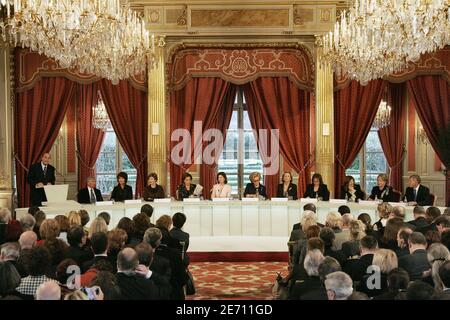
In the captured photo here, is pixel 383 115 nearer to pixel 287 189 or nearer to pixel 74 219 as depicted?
pixel 287 189

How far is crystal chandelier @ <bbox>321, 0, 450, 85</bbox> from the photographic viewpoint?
699 cm

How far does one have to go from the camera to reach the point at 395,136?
13.0m

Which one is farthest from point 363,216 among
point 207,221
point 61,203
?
point 61,203

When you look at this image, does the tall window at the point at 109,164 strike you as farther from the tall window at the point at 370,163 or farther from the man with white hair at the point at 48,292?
the man with white hair at the point at 48,292

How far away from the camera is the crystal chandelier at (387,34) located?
6.99 m

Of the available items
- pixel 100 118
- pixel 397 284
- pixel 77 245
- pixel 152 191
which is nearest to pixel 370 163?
pixel 152 191

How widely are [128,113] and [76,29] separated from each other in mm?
4545

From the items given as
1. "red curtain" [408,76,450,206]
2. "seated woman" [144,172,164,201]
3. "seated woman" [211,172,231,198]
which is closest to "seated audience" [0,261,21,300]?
"seated woman" [144,172,164,201]

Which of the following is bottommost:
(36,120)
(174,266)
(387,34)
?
(174,266)

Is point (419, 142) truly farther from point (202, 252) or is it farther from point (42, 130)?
point (42, 130)

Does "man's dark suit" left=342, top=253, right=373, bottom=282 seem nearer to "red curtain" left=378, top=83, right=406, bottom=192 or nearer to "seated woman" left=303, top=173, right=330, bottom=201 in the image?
"seated woman" left=303, top=173, right=330, bottom=201

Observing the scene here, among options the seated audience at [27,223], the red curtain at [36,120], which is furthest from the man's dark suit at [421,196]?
the red curtain at [36,120]

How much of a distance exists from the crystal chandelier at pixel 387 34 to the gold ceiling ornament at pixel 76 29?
3056 mm

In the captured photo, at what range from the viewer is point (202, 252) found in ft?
28.7
